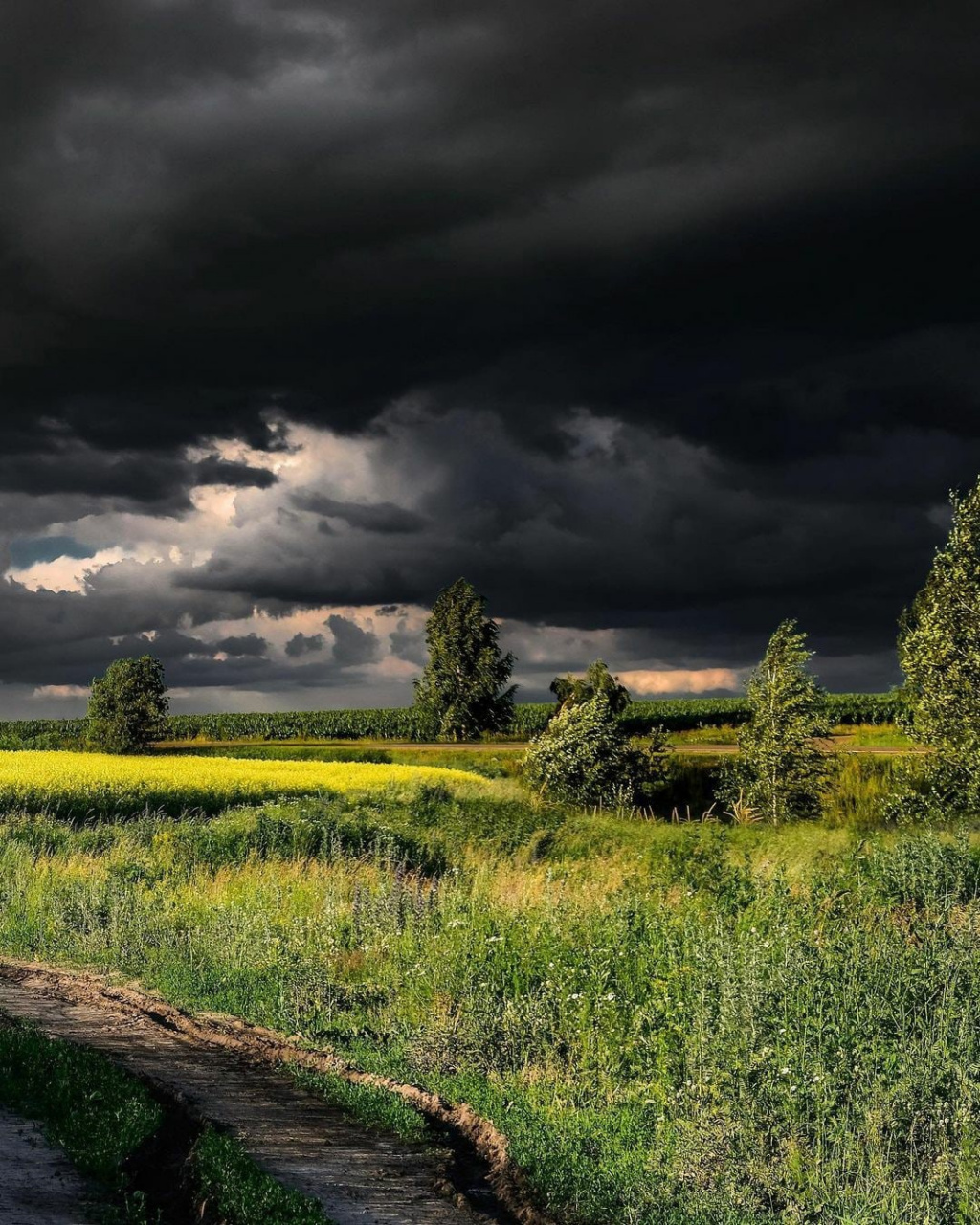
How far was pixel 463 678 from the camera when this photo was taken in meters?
77.8

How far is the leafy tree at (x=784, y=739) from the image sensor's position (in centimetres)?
3128

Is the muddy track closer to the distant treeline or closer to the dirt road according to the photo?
the dirt road

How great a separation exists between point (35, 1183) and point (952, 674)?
2251 cm

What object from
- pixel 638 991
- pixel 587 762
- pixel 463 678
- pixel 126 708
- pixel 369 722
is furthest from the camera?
pixel 369 722

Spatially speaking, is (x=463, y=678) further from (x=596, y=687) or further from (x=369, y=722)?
(x=596, y=687)

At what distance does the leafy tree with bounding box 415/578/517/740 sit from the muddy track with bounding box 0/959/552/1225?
65.0 m

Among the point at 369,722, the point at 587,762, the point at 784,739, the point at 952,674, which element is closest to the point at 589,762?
the point at 587,762

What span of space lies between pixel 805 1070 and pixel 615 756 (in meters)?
27.3

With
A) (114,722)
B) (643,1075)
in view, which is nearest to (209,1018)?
(643,1075)

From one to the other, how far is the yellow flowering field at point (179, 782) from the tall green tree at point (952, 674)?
48.0 ft

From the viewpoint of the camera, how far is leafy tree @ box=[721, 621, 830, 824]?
31.3 metres

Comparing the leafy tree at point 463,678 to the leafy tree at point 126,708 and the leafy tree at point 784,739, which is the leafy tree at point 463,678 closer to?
the leafy tree at point 126,708

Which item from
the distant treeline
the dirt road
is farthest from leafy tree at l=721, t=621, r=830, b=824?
the distant treeline

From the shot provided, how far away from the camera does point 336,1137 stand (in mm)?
7988
